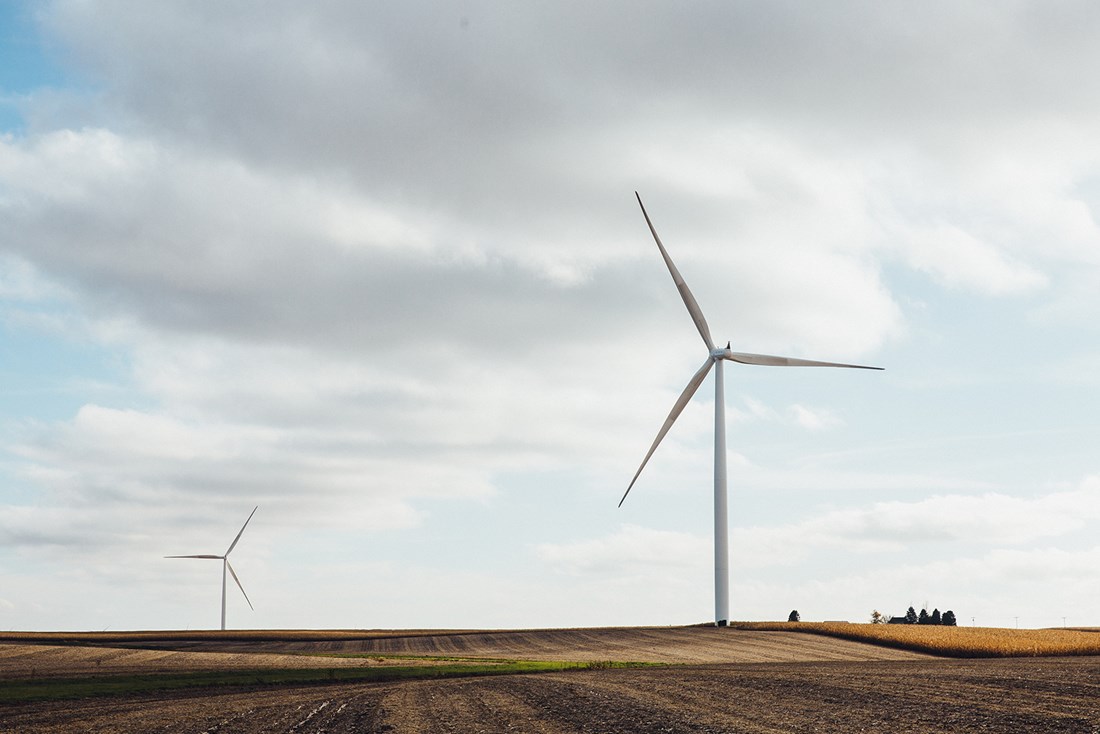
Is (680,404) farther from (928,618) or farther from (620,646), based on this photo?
(928,618)

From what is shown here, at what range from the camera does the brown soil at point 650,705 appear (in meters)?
24.3

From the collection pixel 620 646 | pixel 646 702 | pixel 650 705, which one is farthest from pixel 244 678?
pixel 620 646

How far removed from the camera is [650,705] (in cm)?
2892

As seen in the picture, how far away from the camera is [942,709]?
25.8 meters

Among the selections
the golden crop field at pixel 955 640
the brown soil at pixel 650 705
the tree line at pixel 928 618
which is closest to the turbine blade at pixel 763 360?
the golden crop field at pixel 955 640

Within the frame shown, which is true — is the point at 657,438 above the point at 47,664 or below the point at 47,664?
above

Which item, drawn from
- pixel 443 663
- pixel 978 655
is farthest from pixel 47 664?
pixel 978 655

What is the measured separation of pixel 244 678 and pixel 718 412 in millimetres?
39108

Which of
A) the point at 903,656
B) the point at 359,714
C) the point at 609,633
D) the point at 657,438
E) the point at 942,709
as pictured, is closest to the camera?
the point at 942,709

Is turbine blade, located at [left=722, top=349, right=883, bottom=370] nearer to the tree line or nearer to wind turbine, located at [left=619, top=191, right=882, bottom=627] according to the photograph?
wind turbine, located at [left=619, top=191, right=882, bottom=627]

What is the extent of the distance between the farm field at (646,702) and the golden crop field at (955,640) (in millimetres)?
5371

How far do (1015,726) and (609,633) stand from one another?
59594mm

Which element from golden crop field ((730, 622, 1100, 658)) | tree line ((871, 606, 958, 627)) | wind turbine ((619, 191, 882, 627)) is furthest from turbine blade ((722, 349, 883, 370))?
tree line ((871, 606, 958, 627))

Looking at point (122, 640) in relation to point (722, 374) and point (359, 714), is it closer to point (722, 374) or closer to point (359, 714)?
point (722, 374)
